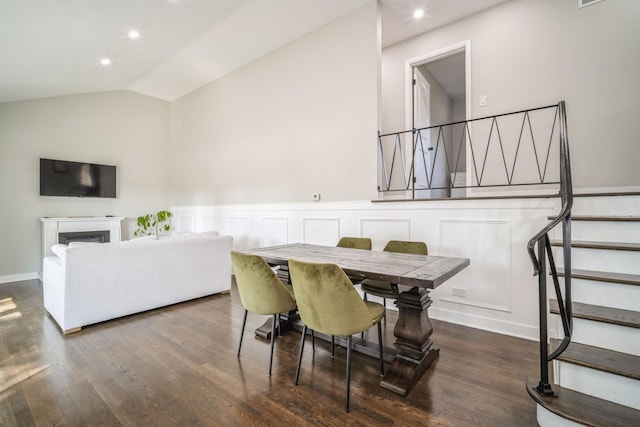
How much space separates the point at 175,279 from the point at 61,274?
1044mm

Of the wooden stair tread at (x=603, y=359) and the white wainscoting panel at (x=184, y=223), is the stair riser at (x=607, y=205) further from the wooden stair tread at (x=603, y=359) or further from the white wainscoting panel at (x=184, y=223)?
the white wainscoting panel at (x=184, y=223)

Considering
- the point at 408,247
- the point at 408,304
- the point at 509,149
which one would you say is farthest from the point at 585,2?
the point at 408,304

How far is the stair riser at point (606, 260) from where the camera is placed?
69.6 inches

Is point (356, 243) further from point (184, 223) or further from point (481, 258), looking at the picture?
point (184, 223)

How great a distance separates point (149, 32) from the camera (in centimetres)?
374

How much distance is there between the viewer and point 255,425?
60.7 inches

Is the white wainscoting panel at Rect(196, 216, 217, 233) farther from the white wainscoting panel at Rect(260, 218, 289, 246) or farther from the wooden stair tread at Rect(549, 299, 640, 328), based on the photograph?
the wooden stair tread at Rect(549, 299, 640, 328)

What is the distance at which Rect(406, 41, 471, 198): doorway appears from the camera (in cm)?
386

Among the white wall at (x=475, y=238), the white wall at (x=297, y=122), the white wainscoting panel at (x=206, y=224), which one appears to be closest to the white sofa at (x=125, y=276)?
the white wall at (x=297, y=122)

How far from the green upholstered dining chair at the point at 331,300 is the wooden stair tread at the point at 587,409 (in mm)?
936

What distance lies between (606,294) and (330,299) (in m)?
1.62

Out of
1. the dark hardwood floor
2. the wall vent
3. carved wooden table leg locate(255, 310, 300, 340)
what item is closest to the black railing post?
the dark hardwood floor

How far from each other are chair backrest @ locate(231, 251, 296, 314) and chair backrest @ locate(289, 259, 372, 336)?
0.31m

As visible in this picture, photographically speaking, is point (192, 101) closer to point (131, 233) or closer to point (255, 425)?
point (131, 233)
